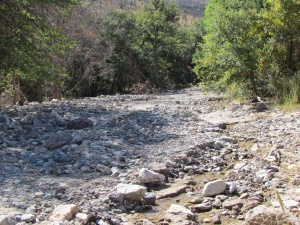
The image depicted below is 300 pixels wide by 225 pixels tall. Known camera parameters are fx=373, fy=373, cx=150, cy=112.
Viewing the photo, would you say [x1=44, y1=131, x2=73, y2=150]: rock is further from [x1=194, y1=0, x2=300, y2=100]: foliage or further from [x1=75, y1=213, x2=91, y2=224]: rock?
[x1=194, y1=0, x2=300, y2=100]: foliage

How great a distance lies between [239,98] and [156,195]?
6.96 metres

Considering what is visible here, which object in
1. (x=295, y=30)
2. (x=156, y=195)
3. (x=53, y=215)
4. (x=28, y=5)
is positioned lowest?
(x=156, y=195)

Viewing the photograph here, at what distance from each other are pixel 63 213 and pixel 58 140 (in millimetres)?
2751

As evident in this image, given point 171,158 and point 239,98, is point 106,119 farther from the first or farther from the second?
point 239,98

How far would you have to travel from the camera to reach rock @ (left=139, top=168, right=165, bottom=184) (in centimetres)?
451

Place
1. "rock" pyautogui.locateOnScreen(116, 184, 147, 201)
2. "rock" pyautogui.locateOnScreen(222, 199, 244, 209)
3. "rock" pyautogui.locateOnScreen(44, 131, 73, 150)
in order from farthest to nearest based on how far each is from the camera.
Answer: "rock" pyautogui.locateOnScreen(44, 131, 73, 150)
"rock" pyautogui.locateOnScreen(116, 184, 147, 201)
"rock" pyautogui.locateOnScreen(222, 199, 244, 209)

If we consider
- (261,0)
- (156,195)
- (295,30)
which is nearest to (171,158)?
(156,195)

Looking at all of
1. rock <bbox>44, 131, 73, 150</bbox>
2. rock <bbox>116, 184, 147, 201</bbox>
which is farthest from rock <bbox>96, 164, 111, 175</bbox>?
rock <bbox>44, 131, 73, 150</bbox>

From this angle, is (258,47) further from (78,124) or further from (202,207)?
(202,207)

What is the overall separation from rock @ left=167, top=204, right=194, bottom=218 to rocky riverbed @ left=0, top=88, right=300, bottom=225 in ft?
0.03

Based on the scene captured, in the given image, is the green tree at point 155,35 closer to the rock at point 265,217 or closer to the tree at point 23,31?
the tree at point 23,31

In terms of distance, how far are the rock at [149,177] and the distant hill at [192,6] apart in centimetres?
6598

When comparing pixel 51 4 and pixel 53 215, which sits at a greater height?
pixel 51 4

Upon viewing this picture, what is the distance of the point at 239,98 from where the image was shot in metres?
10.6
